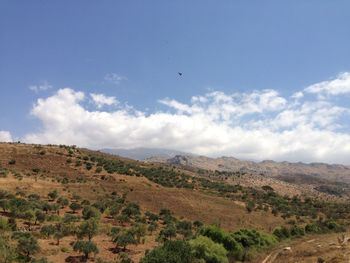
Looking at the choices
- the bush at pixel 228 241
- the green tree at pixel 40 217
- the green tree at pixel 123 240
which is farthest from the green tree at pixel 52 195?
the bush at pixel 228 241

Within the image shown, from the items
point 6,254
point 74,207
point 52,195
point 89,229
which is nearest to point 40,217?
point 89,229

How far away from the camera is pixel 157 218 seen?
45.8m

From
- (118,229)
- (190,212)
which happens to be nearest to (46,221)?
(118,229)

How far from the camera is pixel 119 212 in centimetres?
4638

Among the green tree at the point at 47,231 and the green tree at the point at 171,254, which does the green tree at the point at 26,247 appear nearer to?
the green tree at the point at 47,231

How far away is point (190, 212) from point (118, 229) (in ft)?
65.9

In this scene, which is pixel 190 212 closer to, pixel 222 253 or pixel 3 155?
pixel 222 253

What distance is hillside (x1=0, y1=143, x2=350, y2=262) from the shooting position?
29.6 meters

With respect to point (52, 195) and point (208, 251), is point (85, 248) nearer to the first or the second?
point (208, 251)

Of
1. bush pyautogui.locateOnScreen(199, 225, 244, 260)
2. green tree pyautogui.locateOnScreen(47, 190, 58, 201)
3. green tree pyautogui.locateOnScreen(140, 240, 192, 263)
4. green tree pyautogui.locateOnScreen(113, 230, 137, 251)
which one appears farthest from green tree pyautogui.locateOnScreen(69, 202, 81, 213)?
green tree pyautogui.locateOnScreen(140, 240, 192, 263)

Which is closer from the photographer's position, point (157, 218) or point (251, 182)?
point (157, 218)

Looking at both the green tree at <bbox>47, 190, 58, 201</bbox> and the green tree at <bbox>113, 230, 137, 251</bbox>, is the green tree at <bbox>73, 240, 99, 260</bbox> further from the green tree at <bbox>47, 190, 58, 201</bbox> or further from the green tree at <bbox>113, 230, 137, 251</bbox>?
the green tree at <bbox>47, 190, 58, 201</bbox>

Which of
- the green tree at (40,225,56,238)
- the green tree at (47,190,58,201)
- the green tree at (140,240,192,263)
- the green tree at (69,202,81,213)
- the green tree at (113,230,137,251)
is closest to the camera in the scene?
the green tree at (140,240,192,263)

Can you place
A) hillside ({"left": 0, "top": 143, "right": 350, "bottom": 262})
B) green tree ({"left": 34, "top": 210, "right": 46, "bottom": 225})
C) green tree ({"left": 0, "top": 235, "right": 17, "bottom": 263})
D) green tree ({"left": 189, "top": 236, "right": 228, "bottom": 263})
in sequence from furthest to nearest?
1. green tree ({"left": 34, "top": 210, "right": 46, "bottom": 225})
2. hillside ({"left": 0, "top": 143, "right": 350, "bottom": 262})
3. green tree ({"left": 189, "top": 236, "right": 228, "bottom": 263})
4. green tree ({"left": 0, "top": 235, "right": 17, "bottom": 263})
